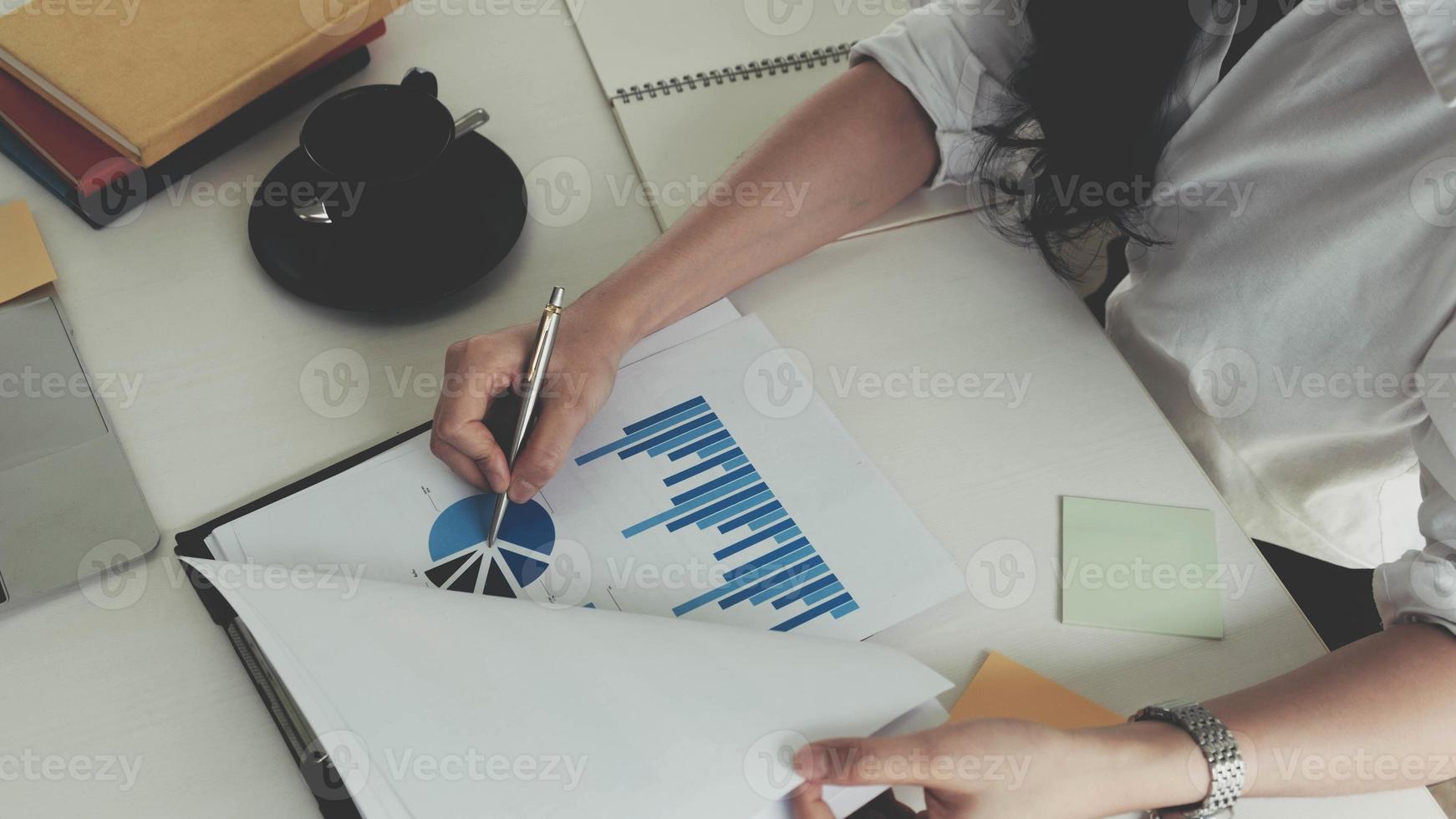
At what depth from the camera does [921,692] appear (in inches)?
25.4

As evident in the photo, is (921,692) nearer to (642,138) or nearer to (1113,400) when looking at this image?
(1113,400)

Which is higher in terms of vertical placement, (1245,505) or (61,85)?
(61,85)

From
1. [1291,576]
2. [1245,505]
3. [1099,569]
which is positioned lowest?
[1291,576]

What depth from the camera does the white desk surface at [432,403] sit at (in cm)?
66

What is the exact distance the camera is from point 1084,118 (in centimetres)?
85

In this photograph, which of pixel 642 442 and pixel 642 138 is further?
pixel 642 138

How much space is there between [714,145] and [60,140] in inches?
21.3

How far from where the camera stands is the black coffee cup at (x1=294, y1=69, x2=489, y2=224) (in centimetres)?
81

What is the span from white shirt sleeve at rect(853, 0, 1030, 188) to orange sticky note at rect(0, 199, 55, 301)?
0.70 m

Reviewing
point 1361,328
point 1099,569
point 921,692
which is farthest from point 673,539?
point 1361,328

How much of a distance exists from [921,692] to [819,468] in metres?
0.19
